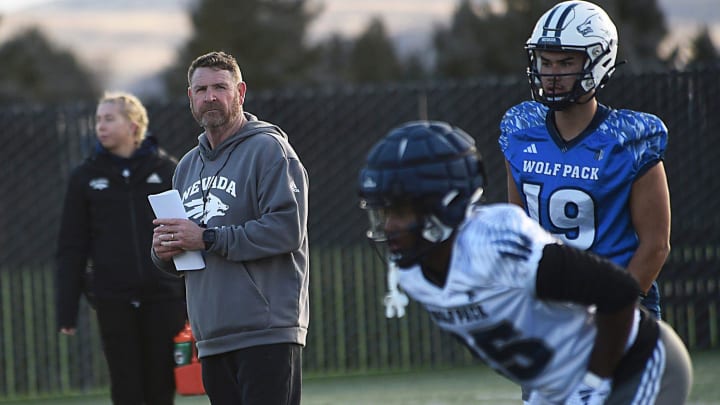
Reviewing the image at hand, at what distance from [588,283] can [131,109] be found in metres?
4.09

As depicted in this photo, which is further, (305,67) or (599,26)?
(305,67)

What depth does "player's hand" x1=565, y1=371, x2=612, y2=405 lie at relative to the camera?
3215 millimetres

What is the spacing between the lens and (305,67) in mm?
38094

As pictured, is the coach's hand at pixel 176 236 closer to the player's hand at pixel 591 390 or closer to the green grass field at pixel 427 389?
the player's hand at pixel 591 390

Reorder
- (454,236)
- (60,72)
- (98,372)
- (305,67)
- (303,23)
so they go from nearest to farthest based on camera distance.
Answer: (454,236)
(98,372)
(305,67)
(303,23)
(60,72)

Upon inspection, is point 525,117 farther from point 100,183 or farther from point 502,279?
point 100,183

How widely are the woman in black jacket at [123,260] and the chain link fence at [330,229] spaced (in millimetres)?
3242

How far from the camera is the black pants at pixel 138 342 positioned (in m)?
6.44

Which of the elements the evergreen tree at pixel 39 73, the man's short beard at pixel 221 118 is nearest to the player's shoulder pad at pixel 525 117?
the man's short beard at pixel 221 118

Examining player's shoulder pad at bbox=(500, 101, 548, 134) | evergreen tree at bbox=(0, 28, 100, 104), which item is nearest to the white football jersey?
player's shoulder pad at bbox=(500, 101, 548, 134)

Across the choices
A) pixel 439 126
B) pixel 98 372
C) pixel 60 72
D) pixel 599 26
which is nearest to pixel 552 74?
pixel 599 26

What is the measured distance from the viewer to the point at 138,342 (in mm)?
6512

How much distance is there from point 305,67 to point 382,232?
1389 inches

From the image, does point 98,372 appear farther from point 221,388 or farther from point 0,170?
point 221,388
